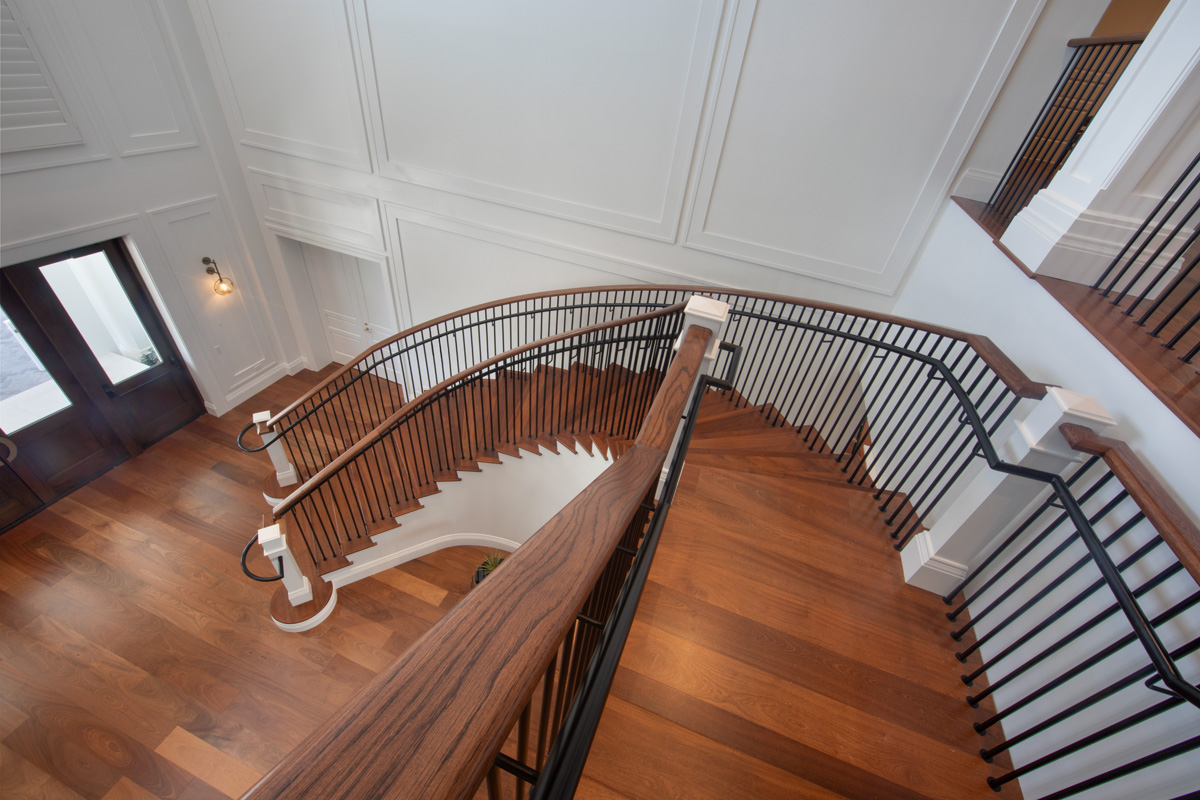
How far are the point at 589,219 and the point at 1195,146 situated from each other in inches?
143

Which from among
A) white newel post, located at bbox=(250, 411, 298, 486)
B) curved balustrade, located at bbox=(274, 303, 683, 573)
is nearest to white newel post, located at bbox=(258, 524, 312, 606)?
curved balustrade, located at bbox=(274, 303, 683, 573)

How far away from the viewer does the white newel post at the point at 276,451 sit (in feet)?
14.3

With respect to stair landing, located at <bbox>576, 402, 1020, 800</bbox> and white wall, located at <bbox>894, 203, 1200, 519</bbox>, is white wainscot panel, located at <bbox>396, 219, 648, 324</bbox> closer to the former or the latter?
white wall, located at <bbox>894, 203, 1200, 519</bbox>

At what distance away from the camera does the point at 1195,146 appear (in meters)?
1.96

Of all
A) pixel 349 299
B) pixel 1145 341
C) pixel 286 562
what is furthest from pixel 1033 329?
pixel 349 299

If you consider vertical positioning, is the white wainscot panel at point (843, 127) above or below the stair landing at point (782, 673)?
above

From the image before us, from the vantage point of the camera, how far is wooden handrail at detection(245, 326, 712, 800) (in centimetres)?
42

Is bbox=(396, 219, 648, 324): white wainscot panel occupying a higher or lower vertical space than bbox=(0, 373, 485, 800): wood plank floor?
higher

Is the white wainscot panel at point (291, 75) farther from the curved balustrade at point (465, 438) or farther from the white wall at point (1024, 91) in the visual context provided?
the white wall at point (1024, 91)

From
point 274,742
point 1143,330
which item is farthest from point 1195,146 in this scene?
point 274,742

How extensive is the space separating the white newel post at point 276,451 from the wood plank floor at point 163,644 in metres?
0.38

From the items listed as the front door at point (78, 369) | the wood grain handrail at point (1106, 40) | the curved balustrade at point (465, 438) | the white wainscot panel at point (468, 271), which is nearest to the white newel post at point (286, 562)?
the curved balustrade at point (465, 438)

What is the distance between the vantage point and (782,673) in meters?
1.84

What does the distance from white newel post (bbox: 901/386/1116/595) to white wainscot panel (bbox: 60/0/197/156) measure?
7.00 meters
